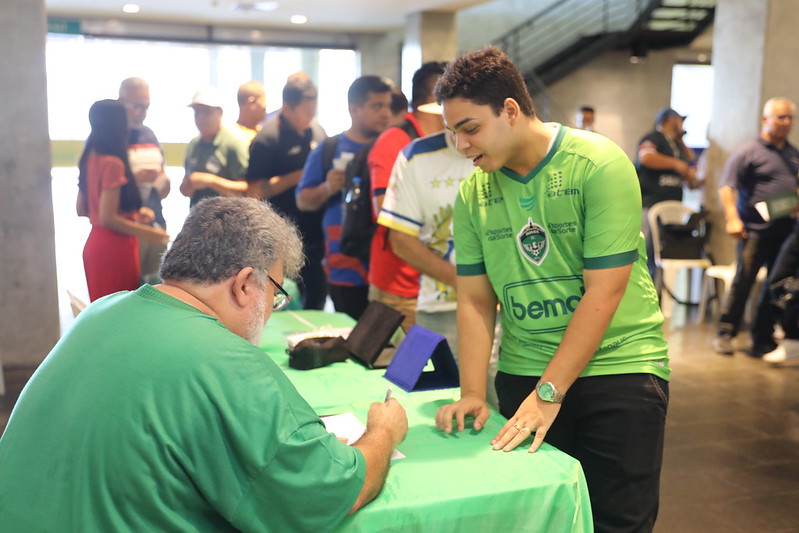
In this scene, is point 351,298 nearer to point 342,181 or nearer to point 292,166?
point 342,181

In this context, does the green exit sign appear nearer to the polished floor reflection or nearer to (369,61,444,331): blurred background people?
the polished floor reflection

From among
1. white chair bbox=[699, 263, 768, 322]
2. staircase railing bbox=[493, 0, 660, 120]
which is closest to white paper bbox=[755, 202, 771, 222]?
white chair bbox=[699, 263, 768, 322]

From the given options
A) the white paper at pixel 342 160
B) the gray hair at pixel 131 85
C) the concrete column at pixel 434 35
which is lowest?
the white paper at pixel 342 160

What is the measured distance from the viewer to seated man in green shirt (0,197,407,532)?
3.87ft

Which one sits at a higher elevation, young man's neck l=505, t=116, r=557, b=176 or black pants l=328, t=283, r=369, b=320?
young man's neck l=505, t=116, r=557, b=176

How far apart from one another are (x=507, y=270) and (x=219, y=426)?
2.91 feet

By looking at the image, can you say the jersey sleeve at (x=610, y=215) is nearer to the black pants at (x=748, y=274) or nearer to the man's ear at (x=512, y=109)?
the man's ear at (x=512, y=109)

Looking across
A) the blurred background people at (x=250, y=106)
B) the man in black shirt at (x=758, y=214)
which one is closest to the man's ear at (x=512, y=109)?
the blurred background people at (x=250, y=106)

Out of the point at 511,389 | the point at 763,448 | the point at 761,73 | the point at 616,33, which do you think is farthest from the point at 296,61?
the point at 511,389

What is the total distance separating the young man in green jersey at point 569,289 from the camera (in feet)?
5.69

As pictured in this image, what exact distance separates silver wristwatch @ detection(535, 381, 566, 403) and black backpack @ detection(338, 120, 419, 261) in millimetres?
1649

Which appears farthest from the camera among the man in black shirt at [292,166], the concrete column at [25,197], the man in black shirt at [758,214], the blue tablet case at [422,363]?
the man in black shirt at [758,214]

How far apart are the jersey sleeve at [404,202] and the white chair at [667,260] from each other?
438 cm

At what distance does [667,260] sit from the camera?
6621 millimetres
